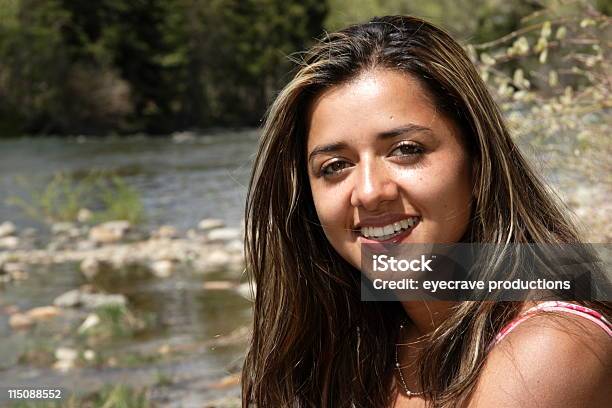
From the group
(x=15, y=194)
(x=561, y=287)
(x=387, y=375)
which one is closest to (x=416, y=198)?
(x=561, y=287)

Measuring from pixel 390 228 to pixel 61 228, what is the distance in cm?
1049

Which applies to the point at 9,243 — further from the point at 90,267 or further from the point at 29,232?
the point at 90,267

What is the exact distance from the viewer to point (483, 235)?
1791mm

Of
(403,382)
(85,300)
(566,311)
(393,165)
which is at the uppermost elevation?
(393,165)

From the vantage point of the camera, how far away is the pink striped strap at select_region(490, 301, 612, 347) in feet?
5.26

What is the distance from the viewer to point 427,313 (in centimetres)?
194

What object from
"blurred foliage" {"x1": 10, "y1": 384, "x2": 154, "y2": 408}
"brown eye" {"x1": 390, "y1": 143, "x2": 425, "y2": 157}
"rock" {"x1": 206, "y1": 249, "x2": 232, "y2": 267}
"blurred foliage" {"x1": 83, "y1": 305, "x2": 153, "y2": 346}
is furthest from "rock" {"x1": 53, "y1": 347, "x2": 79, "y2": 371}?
"brown eye" {"x1": 390, "y1": 143, "x2": 425, "y2": 157}

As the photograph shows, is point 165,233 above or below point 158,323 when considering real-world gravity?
below

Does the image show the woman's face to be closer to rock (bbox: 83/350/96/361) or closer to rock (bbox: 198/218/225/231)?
rock (bbox: 83/350/96/361)

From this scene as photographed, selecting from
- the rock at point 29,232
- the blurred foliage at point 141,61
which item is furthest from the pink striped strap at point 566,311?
the blurred foliage at point 141,61

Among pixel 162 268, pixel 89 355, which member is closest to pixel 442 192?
pixel 89 355

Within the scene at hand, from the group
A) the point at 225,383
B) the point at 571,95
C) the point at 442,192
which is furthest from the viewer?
the point at 225,383

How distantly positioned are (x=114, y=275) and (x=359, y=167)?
7.44 meters

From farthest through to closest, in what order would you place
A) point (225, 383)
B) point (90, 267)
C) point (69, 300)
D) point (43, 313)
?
point (90, 267) → point (69, 300) → point (43, 313) → point (225, 383)
